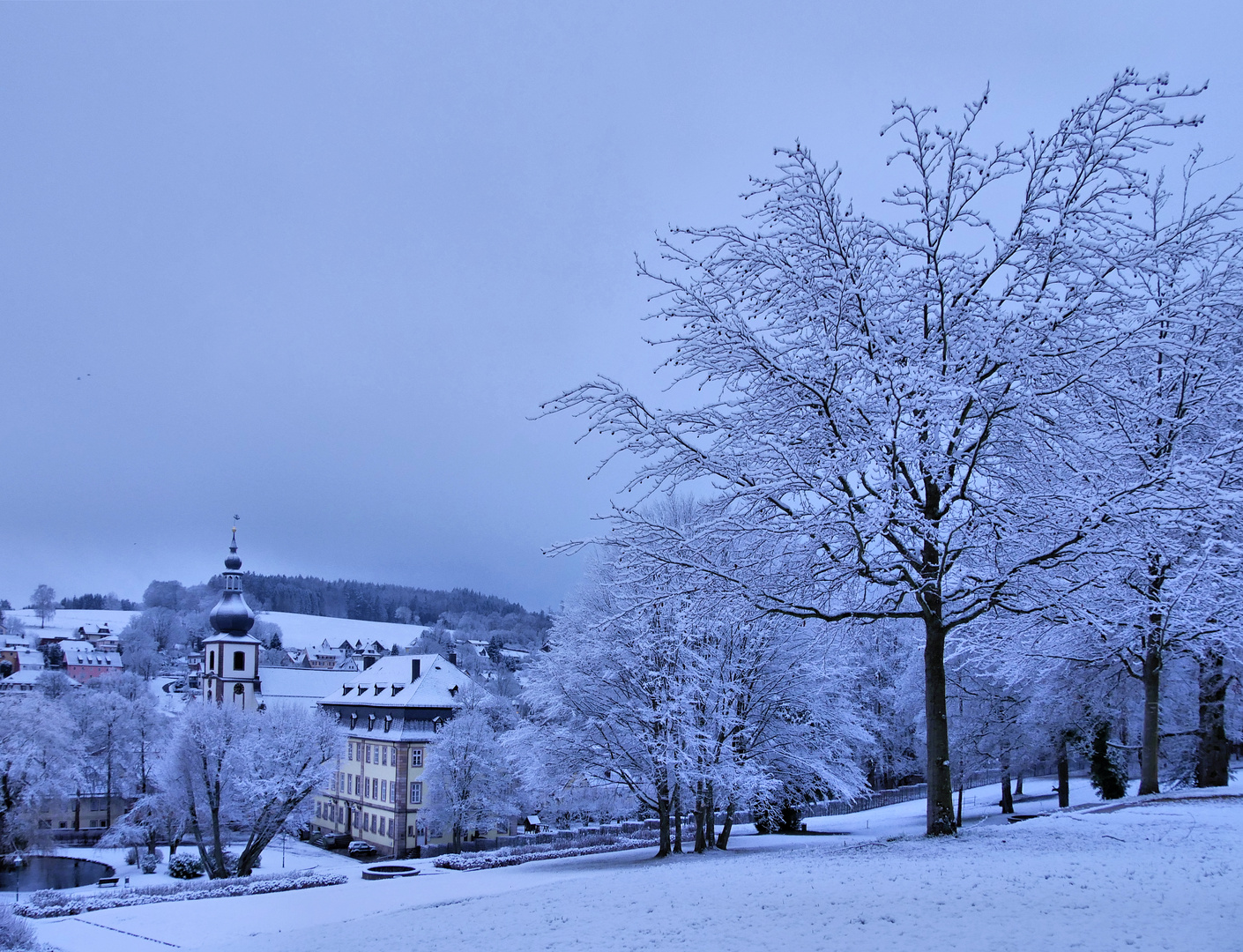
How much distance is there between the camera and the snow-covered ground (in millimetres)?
171375

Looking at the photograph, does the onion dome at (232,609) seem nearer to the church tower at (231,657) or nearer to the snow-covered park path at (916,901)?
the church tower at (231,657)

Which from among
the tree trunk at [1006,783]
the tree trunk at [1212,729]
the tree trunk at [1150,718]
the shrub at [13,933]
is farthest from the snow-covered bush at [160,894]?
the tree trunk at [1212,729]

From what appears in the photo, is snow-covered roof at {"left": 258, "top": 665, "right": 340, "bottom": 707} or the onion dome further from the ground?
the onion dome

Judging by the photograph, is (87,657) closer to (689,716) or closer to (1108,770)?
(689,716)

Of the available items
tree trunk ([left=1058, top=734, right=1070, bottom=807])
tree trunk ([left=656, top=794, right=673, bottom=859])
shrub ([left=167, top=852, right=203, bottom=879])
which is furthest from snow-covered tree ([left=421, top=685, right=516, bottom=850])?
tree trunk ([left=1058, top=734, right=1070, bottom=807])

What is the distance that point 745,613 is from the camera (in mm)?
12023

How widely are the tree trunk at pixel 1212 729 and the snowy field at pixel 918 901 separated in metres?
4.41

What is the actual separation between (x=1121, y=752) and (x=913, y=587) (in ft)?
80.5

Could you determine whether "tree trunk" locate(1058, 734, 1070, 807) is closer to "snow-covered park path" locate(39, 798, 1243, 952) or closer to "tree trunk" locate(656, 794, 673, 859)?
"tree trunk" locate(656, 794, 673, 859)

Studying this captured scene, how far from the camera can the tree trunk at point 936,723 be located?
443 inches

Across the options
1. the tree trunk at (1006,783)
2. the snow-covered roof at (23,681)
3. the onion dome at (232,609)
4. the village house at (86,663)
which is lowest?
the village house at (86,663)

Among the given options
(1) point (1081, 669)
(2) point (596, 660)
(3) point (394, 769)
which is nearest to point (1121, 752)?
(1) point (1081, 669)

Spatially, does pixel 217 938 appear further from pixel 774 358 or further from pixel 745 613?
pixel 774 358

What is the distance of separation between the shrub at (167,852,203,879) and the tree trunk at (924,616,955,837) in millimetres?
40049
